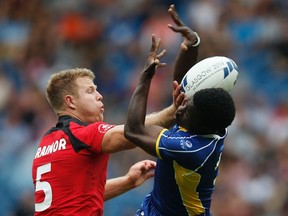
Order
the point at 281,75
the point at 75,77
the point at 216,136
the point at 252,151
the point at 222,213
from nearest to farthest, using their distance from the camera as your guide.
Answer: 1. the point at 216,136
2. the point at 75,77
3. the point at 222,213
4. the point at 252,151
5. the point at 281,75

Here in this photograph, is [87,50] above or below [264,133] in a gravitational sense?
→ above

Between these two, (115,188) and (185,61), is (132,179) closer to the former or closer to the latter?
(115,188)

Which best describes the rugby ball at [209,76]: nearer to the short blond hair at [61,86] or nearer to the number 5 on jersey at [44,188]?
the short blond hair at [61,86]

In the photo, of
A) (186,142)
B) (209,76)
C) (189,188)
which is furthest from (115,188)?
(209,76)

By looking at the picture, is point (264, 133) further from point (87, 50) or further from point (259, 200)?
point (87, 50)

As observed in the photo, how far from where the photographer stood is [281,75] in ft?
49.6

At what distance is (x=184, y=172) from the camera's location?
25.5 ft

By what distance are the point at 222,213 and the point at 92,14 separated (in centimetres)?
603

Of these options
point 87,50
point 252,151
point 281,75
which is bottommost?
point 252,151

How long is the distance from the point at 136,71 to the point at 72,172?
24.9 feet

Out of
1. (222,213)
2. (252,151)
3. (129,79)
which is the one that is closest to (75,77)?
(222,213)

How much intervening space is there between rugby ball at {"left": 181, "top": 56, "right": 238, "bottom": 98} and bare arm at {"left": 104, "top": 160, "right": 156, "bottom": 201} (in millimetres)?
1206

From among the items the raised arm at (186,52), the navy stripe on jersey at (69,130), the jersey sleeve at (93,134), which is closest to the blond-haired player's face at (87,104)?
the navy stripe on jersey at (69,130)

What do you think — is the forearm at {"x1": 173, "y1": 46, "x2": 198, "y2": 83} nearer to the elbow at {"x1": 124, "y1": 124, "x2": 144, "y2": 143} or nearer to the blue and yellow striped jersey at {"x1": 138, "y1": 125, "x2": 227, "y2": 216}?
the blue and yellow striped jersey at {"x1": 138, "y1": 125, "x2": 227, "y2": 216}
